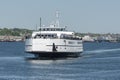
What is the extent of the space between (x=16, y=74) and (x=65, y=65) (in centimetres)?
2164

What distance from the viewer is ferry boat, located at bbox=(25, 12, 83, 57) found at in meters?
128

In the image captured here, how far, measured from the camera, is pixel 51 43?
128m

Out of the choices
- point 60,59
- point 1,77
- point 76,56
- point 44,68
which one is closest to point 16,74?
point 1,77

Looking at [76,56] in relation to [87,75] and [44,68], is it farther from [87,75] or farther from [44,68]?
[87,75]

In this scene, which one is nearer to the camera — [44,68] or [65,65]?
[44,68]

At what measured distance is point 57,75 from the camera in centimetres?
8812

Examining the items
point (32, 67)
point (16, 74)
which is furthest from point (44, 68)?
point (16, 74)

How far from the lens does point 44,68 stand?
102188mm

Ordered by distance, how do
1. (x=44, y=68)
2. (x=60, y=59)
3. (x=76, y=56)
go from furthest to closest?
(x=76, y=56) < (x=60, y=59) < (x=44, y=68)

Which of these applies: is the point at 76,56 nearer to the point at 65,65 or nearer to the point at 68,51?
the point at 68,51

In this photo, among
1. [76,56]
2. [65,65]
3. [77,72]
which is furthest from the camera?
[76,56]

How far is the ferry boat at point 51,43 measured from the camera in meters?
128

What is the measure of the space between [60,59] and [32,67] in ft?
72.4

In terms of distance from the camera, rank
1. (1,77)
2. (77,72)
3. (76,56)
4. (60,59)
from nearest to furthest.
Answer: (1,77), (77,72), (60,59), (76,56)
